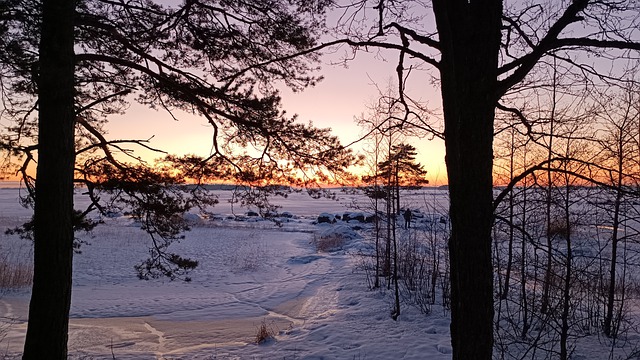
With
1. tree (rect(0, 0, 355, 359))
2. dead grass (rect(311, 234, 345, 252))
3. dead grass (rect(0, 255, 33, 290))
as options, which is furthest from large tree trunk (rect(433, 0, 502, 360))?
dead grass (rect(311, 234, 345, 252))

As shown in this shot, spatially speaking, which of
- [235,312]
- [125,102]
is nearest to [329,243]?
[235,312]

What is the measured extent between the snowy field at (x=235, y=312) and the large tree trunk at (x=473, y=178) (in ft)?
14.4

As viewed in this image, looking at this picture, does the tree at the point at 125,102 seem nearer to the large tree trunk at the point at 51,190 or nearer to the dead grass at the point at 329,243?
the large tree trunk at the point at 51,190

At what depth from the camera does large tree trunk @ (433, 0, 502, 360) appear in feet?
11.5

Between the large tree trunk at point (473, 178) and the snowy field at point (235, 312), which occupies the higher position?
the large tree trunk at point (473, 178)

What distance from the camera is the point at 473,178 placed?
3514mm

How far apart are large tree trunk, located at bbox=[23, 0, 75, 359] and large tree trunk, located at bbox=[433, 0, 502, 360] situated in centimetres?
397

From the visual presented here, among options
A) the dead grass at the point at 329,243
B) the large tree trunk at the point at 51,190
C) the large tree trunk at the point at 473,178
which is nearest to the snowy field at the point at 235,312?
the dead grass at the point at 329,243

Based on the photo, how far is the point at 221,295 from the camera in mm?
14031

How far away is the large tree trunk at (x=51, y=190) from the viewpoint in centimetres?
445

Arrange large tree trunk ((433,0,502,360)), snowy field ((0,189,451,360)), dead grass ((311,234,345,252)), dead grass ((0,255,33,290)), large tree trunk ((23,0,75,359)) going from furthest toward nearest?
dead grass ((311,234,345,252)) < dead grass ((0,255,33,290)) < snowy field ((0,189,451,360)) < large tree trunk ((23,0,75,359)) < large tree trunk ((433,0,502,360))

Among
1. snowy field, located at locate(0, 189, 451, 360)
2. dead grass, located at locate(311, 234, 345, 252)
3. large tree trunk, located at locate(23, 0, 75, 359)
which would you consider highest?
large tree trunk, located at locate(23, 0, 75, 359)

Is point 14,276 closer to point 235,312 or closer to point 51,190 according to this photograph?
point 235,312

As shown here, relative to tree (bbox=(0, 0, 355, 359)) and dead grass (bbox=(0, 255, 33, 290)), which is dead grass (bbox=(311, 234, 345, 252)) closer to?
dead grass (bbox=(0, 255, 33, 290))
